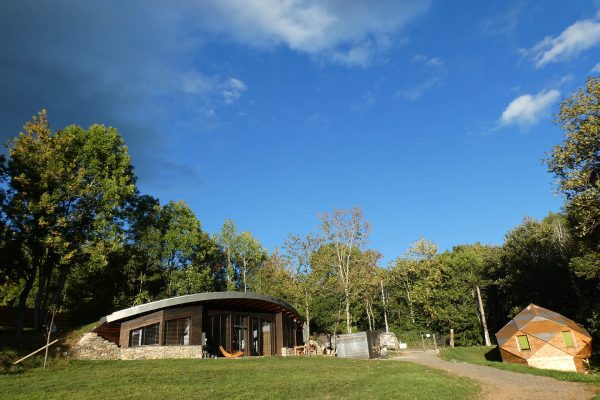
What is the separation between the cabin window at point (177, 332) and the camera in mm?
24781

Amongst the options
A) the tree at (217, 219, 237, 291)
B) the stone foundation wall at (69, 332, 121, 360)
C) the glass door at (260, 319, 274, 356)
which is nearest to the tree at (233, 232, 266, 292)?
the tree at (217, 219, 237, 291)

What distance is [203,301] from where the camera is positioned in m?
26.2

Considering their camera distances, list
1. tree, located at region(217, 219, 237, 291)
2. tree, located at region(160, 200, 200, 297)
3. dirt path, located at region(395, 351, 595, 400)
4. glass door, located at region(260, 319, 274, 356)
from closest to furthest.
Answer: dirt path, located at region(395, 351, 595, 400)
glass door, located at region(260, 319, 274, 356)
tree, located at region(160, 200, 200, 297)
tree, located at region(217, 219, 237, 291)

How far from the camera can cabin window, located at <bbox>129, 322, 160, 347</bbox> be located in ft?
80.6

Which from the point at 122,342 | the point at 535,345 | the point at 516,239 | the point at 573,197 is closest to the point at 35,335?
the point at 122,342

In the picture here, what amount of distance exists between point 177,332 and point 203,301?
2.44 m

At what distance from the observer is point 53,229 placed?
86.3 ft

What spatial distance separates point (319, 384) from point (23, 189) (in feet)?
74.9

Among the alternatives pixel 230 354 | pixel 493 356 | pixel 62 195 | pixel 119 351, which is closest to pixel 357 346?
pixel 230 354

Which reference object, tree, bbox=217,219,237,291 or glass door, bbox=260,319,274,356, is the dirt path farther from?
tree, bbox=217,219,237,291

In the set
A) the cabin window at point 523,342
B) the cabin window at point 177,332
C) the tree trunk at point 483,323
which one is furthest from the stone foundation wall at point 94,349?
the tree trunk at point 483,323

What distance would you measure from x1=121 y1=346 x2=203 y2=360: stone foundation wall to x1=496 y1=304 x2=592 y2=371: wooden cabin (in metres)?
20.0

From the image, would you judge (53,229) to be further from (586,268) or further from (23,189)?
(586,268)

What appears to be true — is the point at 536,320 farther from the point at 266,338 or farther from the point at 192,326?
the point at 192,326
